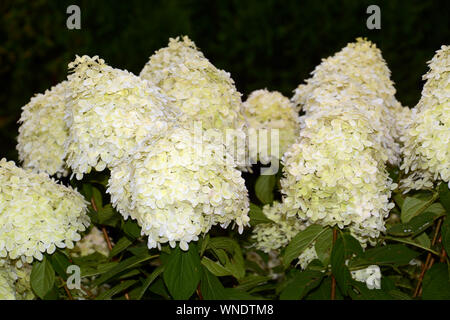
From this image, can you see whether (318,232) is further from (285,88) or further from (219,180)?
(285,88)

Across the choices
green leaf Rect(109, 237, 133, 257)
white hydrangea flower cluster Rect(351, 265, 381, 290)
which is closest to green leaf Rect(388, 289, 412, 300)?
white hydrangea flower cluster Rect(351, 265, 381, 290)

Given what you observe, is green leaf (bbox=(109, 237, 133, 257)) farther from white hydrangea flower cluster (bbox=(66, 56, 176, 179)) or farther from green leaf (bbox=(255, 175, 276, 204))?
green leaf (bbox=(255, 175, 276, 204))

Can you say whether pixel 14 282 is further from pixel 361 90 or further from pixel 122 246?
pixel 361 90

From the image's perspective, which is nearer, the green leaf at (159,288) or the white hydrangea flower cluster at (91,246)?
the green leaf at (159,288)

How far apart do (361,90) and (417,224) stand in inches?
17.8

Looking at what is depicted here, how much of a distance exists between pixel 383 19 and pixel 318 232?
300 centimetres

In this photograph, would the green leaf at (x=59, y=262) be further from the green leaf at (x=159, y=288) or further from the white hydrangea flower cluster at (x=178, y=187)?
the white hydrangea flower cluster at (x=178, y=187)

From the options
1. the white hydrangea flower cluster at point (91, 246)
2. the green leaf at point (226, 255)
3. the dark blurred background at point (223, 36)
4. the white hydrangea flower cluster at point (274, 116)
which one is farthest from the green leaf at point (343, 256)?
the dark blurred background at point (223, 36)

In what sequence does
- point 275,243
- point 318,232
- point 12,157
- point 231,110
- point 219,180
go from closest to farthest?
point 219,180
point 318,232
point 231,110
point 275,243
point 12,157

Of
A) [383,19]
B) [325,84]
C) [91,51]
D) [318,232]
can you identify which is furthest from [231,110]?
[383,19]

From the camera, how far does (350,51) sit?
2117 mm

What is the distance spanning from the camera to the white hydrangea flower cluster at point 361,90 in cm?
179

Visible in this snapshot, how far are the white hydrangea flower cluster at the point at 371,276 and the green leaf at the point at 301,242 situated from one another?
0.64 ft

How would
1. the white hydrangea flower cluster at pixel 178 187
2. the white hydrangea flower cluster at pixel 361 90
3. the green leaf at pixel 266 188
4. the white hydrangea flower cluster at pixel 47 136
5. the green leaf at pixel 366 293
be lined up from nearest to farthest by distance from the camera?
the white hydrangea flower cluster at pixel 178 187 < the green leaf at pixel 366 293 < the white hydrangea flower cluster at pixel 361 90 < the white hydrangea flower cluster at pixel 47 136 < the green leaf at pixel 266 188
